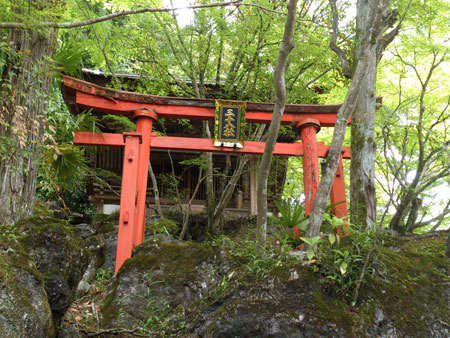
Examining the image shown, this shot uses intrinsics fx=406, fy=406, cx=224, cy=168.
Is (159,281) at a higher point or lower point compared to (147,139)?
lower

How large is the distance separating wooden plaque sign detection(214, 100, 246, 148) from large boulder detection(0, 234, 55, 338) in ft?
13.8

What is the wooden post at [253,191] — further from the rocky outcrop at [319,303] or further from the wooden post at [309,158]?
the rocky outcrop at [319,303]

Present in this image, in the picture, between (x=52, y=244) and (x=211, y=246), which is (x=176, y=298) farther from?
(x=52, y=244)

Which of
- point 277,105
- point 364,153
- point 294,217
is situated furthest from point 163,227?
point 277,105

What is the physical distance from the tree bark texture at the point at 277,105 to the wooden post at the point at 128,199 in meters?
3.01

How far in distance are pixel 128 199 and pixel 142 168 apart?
64cm

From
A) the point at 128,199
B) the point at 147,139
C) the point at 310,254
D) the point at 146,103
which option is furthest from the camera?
the point at 146,103

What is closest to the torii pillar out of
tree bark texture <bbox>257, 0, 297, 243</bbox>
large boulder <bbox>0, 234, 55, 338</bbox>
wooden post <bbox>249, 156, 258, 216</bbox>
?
large boulder <bbox>0, 234, 55, 338</bbox>

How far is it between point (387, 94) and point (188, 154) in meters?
5.96

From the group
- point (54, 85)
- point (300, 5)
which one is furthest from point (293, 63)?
point (54, 85)

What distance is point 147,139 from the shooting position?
744 cm

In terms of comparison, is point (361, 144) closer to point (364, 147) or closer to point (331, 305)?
point (364, 147)

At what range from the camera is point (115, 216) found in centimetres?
1046

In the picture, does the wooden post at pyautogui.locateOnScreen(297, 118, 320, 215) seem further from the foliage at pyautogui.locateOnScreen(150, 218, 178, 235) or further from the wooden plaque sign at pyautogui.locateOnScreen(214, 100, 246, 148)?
the foliage at pyautogui.locateOnScreen(150, 218, 178, 235)
